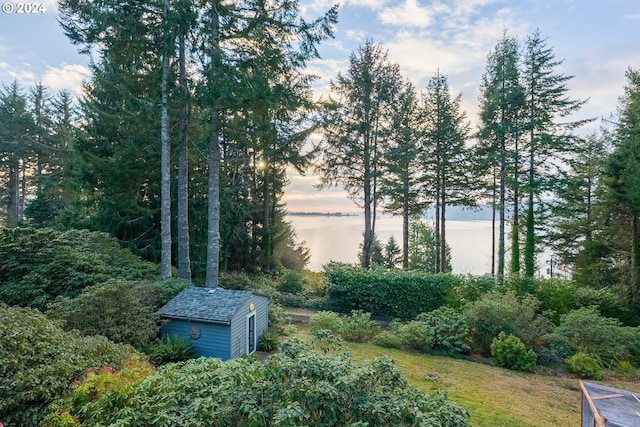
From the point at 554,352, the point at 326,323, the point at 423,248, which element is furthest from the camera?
the point at 423,248

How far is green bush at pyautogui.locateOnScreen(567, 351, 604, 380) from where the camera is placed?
8977mm

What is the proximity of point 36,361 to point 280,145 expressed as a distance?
14695mm

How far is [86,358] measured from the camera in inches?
215

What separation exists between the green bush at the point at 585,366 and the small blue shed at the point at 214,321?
9115mm

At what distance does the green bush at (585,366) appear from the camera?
898cm

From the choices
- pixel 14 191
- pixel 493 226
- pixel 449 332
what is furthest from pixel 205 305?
pixel 14 191

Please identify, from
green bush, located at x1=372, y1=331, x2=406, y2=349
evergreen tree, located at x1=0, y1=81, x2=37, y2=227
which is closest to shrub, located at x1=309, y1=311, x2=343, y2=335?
green bush, located at x1=372, y1=331, x2=406, y2=349

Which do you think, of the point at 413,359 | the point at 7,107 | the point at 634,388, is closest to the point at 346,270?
the point at 413,359

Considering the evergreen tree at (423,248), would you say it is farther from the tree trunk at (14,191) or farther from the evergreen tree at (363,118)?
the tree trunk at (14,191)

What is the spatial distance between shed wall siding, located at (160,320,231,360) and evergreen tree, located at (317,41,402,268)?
1128 centimetres

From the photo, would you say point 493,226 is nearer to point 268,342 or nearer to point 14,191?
point 268,342

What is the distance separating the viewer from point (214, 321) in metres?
8.09

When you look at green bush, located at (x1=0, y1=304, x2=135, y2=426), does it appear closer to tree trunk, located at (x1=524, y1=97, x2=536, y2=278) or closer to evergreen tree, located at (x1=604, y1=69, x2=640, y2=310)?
evergreen tree, located at (x1=604, y1=69, x2=640, y2=310)

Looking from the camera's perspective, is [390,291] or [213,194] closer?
[213,194]
